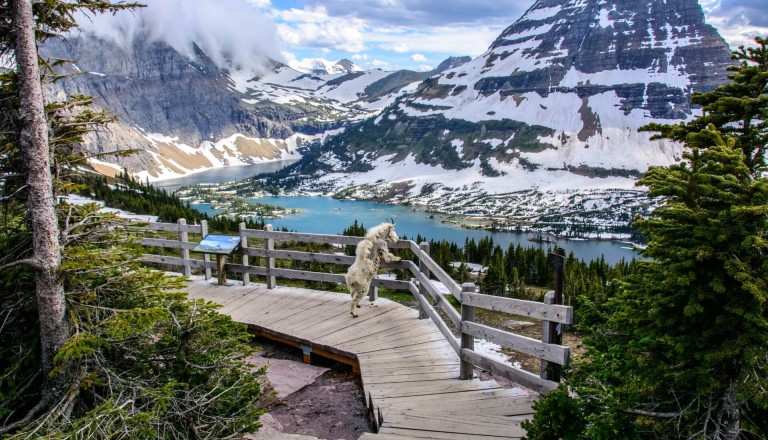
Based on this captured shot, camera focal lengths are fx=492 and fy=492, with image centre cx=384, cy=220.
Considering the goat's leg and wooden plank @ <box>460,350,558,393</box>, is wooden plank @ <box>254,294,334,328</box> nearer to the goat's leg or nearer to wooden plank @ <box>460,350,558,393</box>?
the goat's leg

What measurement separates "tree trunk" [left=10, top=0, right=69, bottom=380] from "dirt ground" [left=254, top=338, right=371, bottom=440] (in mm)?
3372

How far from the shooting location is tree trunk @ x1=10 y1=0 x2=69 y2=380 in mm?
4838

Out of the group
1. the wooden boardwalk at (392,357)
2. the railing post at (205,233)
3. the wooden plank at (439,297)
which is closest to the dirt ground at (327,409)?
the wooden boardwalk at (392,357)

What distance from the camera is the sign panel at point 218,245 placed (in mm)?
13250

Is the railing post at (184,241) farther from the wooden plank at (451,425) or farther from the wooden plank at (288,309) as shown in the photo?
the wooden plank at (451,425)

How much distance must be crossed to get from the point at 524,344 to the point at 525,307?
0.52 metres

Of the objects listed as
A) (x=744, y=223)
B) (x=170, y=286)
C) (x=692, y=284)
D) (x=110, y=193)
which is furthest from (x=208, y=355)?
(x=110, y=193)

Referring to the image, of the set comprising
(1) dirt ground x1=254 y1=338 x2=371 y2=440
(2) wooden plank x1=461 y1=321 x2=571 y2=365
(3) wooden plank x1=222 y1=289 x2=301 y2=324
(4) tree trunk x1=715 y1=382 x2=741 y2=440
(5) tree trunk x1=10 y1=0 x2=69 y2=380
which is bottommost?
(1) dirt ground x1=254 y1=338 x2=371 y2=440

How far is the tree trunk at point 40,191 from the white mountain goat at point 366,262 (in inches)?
248

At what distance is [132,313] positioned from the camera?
4.99 meters

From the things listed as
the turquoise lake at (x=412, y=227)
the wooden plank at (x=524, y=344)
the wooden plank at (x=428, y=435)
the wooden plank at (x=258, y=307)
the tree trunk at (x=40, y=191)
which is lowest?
the turquoise lake at (x=412, y=227)

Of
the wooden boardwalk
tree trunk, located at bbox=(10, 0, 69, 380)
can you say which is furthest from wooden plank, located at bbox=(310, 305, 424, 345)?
tree trunk, located at bbox=(10, 0, 69, 380)

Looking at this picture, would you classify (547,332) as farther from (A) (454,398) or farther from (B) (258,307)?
(B) (258,307)

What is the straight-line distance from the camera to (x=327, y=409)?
25.7 ft
